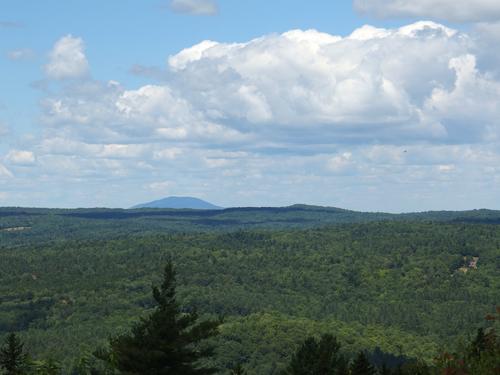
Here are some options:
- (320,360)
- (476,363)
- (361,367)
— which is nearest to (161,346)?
(361,367)

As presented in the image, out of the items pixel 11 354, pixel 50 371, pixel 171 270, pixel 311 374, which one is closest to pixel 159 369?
pixel 171 270

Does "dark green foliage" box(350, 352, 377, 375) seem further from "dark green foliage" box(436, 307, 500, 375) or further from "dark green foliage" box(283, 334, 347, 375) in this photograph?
"dark green foliage" box(436, 307, 500, 375)

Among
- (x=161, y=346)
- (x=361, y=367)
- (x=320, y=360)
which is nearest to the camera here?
(x=161, y=346)

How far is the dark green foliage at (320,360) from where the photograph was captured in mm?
74250

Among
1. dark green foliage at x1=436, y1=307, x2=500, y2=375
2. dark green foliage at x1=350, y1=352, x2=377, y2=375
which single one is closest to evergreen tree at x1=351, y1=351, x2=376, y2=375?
dark green foliage at x1=350, y1=352, x2=377, y2=375

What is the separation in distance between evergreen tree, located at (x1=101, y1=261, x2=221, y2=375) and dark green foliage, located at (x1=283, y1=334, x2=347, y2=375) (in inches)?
720

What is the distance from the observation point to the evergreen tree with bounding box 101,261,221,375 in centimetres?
5459

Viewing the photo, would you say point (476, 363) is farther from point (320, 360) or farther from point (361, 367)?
point (320, 360)

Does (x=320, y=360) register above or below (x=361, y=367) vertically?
below

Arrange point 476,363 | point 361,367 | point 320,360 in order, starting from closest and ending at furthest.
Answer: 1. point 476,363
2. point 361,367
3. point 320,360

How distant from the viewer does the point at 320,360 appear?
245ft

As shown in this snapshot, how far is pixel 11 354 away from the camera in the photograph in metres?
101

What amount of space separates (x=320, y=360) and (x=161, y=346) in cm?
2397

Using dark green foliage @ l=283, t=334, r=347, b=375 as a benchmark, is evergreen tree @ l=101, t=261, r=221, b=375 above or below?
above
